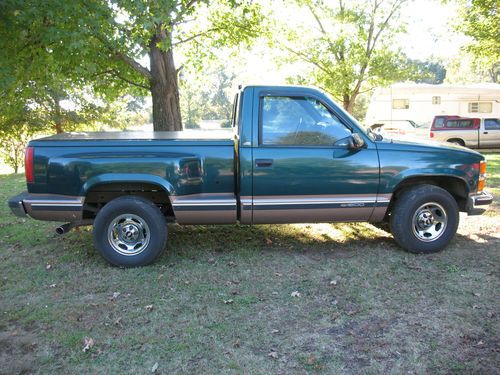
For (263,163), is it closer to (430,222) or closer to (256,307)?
(256,307)

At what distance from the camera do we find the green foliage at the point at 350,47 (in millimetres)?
18562

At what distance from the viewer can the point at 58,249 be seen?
5633 mm

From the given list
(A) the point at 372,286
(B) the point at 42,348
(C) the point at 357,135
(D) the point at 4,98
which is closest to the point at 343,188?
(C) the point at 357,135

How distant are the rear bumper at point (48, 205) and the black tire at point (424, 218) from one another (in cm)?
363

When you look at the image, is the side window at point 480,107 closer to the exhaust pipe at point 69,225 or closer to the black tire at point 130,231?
the black tire at point 130,231

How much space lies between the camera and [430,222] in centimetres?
522

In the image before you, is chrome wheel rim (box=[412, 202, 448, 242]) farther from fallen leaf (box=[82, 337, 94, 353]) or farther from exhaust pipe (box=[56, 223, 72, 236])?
exhaust pipe (box=[56, 223, 72, 236])

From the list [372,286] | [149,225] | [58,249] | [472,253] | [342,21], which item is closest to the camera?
[372,286]

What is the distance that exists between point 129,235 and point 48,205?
91 cm

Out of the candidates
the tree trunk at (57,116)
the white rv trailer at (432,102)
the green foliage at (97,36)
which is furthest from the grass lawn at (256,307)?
the white rv trailer at (432,102)

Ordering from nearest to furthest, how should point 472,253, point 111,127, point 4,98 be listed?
point 472,253 → point 4,98 → point 111,127

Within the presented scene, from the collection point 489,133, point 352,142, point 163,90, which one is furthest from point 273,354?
point 489,133

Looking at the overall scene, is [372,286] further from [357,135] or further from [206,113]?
[206,113]

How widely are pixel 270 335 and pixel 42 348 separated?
5.75ft
